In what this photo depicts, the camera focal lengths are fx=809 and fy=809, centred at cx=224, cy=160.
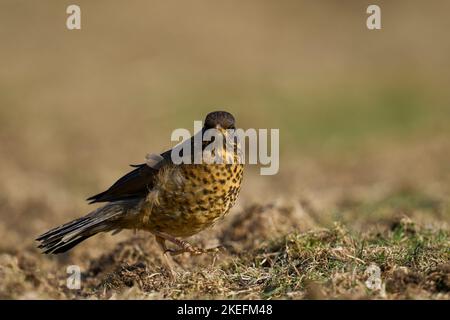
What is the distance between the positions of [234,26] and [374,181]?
17.3m

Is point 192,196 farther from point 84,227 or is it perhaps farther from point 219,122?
point 84,227

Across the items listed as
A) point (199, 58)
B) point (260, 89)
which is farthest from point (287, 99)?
point (199, 58)

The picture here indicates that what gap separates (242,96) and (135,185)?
48.0 feet

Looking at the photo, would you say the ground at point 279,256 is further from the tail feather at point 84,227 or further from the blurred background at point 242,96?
the tail feather at point 84,227

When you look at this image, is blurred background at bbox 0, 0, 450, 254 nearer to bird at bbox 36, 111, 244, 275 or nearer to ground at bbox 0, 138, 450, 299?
ground at bbox 0, 138, 450, 299

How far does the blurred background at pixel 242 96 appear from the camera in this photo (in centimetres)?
1261

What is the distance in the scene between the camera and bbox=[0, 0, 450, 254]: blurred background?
496 inches

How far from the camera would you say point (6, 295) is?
18.4ft

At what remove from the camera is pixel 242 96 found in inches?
859

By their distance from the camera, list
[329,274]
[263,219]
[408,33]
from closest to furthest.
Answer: [329,274] → [263,219] → [408,33]

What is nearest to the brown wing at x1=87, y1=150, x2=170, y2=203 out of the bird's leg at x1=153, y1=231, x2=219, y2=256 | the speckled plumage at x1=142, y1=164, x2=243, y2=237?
the speckled plumage at x1=142, y1=164, x2=243, y2=237

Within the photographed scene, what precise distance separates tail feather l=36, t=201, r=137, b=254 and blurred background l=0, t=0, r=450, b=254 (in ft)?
7.09
